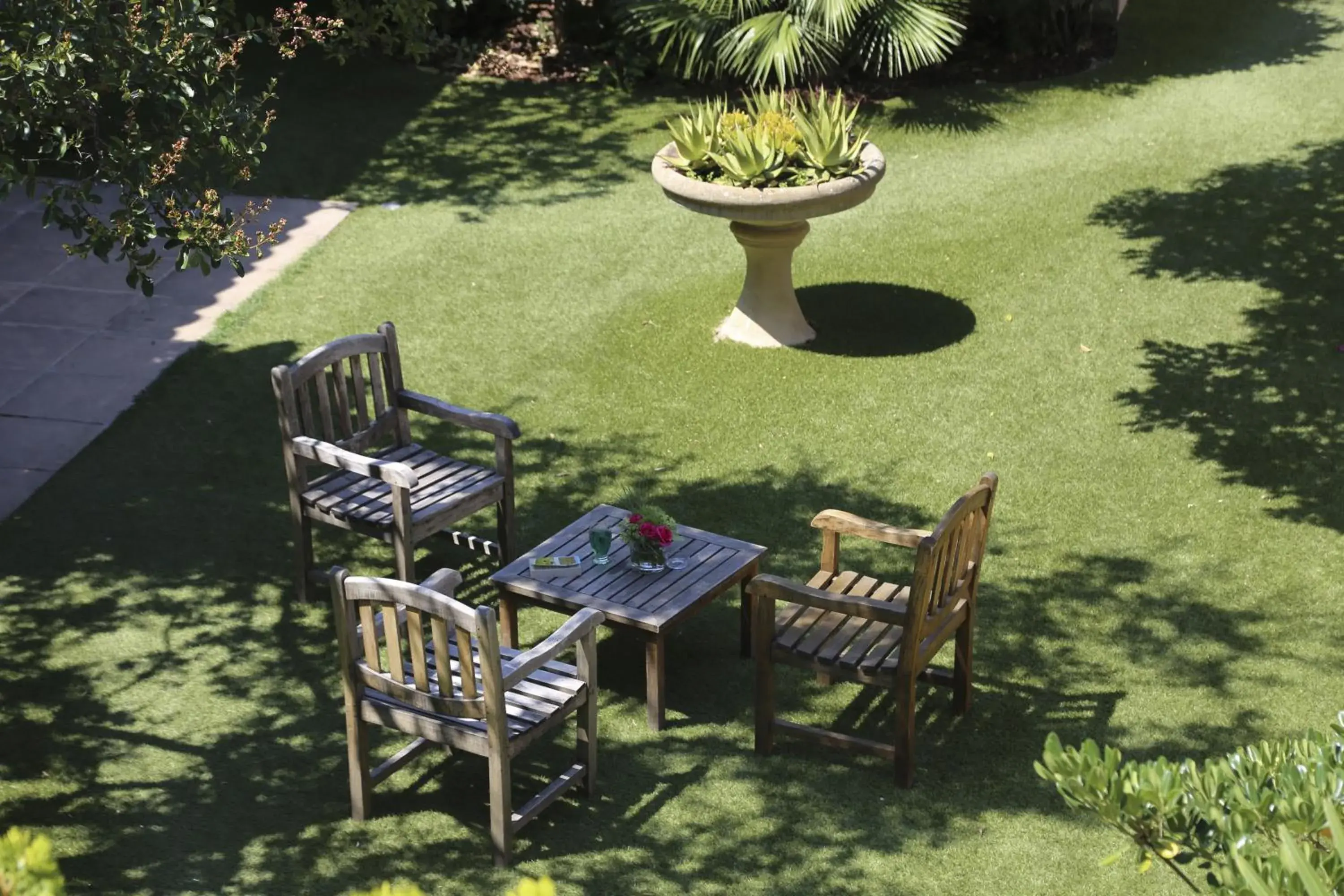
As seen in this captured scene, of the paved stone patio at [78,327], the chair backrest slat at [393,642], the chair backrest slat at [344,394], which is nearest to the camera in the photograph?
the chair backrest slat at [393,642]

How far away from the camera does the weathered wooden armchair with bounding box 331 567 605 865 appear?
5441 millimetres

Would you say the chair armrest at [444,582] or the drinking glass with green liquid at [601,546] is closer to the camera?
the chair armrest at [444,582]

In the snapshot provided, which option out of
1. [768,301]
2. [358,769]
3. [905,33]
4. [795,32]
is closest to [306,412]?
[358,769]

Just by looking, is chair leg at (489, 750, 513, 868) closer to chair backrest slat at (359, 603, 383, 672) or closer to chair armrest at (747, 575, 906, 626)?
chair backrest slat at (359, 603, 383, 672)

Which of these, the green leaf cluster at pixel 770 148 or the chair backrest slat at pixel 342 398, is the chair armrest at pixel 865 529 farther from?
the green leaf cluster at pixel 770 148

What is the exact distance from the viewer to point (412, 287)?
11016mm

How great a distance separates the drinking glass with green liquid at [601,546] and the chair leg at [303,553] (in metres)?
1.43

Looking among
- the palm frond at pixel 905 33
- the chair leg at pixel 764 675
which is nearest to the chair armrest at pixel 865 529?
the chair leg at pixel 764 675

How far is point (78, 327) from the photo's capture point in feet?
34.0

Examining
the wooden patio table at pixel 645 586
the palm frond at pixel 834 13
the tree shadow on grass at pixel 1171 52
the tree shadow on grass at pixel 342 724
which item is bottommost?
the tree shadow on grass at pixel 342 724

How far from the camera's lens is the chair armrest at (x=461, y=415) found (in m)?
7.28

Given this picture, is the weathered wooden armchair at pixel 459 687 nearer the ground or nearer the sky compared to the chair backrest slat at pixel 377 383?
nearer the ground

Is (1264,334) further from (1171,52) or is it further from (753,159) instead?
(1171,52)

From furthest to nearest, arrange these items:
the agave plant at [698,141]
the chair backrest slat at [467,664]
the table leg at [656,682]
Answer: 1. the agave plant at [698,141]
2. the table leg at [656,682]
3. the chair backrest slat at [467,664]
